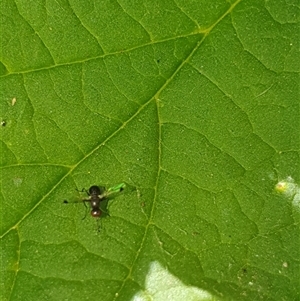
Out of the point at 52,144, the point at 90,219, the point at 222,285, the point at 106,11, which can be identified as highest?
the point at 106,11

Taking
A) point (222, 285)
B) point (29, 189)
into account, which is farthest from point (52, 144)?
point (222, 285)

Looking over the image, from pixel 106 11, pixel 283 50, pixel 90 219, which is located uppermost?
pixel 106 11

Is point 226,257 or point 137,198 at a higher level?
point 137,198

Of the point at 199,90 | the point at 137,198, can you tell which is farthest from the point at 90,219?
the point at 199,90

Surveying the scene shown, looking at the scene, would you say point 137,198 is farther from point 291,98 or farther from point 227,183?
point 291,98

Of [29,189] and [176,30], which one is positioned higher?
[176,30]

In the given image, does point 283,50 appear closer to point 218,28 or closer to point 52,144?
point 218,28
